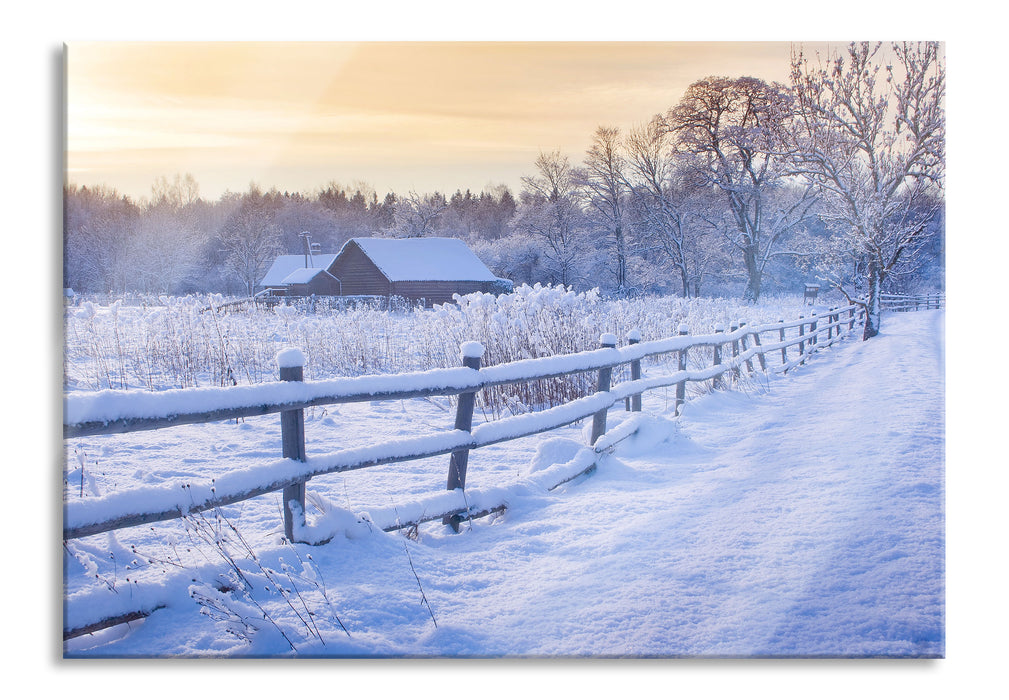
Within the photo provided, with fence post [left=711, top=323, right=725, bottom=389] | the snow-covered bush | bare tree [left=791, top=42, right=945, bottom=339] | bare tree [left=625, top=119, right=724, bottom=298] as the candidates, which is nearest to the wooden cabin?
the snow-covered bush

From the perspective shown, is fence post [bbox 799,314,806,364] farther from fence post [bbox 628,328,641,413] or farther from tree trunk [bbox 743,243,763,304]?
fence post [bbox 628,328,641,413]

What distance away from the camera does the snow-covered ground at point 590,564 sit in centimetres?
261

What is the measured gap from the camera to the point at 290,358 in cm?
266

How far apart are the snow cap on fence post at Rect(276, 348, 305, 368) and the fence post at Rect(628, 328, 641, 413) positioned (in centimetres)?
256

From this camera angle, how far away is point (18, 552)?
317 centimetres

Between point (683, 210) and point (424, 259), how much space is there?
60.6 inches

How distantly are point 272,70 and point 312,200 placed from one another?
70 centimetres

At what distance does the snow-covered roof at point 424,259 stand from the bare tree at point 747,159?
1343 mm

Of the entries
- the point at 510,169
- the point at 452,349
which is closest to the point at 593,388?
the point at 452,349

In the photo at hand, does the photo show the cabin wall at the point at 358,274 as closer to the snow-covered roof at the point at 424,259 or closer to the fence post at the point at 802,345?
the snow-covered roof at the point at 424,259

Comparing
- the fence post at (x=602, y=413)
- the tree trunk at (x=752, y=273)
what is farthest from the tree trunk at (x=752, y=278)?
the fence post at (x=602, y=413)

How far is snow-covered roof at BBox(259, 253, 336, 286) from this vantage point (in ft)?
12.1

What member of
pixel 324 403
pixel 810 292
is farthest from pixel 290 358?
pixel 810 292
